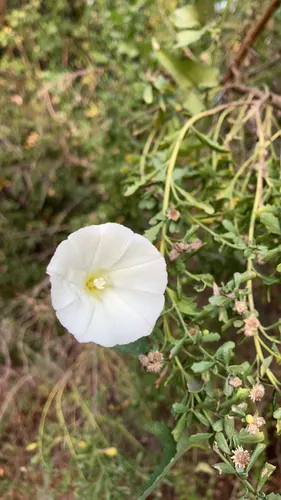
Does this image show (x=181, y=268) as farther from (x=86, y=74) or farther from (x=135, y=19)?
(x=86, y=74)

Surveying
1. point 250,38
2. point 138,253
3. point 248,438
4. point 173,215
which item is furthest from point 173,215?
point 250,38

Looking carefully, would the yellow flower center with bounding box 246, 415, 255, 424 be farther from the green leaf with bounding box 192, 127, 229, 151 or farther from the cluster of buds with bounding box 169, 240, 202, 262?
the green leaf with bounding box 192, 127, 229, 151

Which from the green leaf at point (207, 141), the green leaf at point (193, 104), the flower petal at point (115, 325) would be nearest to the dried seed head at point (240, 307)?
the flower petal at point (115, 325)

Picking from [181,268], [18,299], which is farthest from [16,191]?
[181,268]

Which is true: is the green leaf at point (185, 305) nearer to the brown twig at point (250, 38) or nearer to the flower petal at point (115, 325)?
the flower petal at point (115, 325)

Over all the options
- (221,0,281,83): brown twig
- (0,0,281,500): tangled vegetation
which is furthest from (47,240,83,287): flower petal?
(221,0,281,83): brown twig

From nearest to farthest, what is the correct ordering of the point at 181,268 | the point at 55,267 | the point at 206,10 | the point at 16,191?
the point at 55,267
the point at 181,268
the point at 206,10
the point at 16,191
